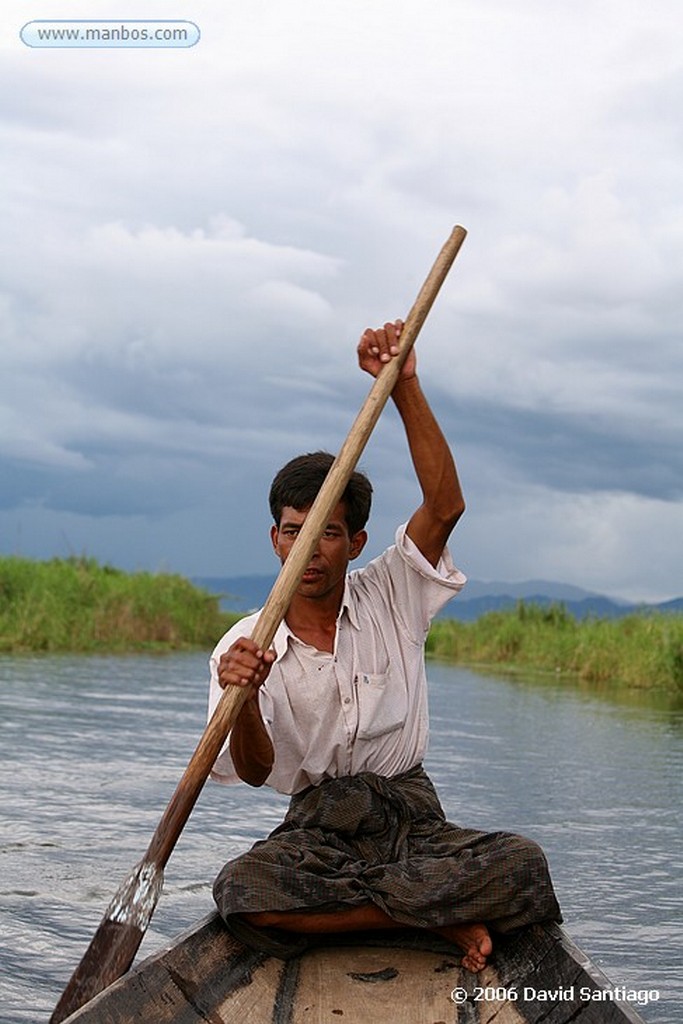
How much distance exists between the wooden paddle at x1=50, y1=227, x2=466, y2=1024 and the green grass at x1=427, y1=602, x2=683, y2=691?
36.5ft

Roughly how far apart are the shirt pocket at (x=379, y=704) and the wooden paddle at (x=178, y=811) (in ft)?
0.74

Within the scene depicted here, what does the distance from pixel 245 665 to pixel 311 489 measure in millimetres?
491

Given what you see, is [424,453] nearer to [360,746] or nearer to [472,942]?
[360,746]

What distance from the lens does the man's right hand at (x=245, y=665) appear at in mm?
2830

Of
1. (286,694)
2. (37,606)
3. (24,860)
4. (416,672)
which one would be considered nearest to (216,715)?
(286,694)

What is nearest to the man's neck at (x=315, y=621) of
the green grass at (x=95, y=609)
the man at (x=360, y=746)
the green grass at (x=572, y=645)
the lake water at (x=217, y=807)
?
the man at (x=360, y=746)

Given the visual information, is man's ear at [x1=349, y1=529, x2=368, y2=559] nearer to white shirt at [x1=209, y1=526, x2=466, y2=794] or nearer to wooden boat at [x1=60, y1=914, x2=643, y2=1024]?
white shirt at [x1=209, y1=526, x2=466, y2=794]

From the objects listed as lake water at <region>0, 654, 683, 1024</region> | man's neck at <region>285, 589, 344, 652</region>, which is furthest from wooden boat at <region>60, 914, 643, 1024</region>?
lake water at <region>0, 654, 683, 1024</region>

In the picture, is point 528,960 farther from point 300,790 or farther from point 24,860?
point 24,860

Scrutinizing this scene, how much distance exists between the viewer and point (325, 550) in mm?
3092

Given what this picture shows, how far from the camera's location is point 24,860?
202 inches

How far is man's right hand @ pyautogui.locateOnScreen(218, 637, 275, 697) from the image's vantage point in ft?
9.29

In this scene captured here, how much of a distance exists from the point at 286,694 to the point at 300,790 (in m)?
0.21

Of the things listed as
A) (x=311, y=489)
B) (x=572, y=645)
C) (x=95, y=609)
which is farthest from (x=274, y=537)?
(x=572, y=645)
